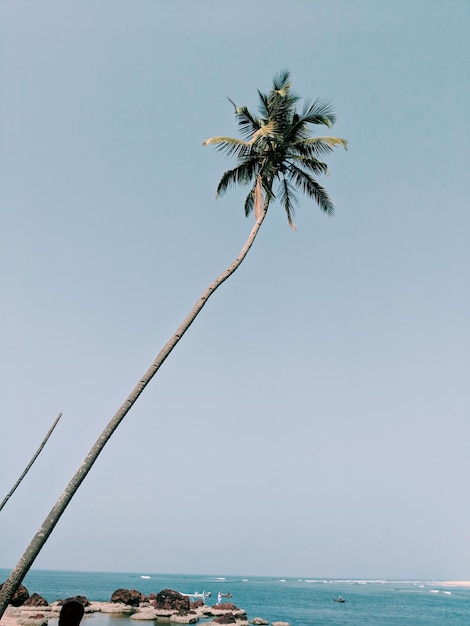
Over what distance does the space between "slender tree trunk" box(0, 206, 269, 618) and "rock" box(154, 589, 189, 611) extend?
185 ft

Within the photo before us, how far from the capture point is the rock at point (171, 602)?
60.1 meters

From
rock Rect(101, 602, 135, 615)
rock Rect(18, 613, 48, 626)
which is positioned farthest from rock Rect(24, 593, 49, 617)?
rock Rect(18, 613, 48, 626)

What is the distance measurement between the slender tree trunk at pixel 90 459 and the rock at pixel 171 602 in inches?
2219

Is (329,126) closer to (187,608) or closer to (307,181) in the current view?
(307,181)

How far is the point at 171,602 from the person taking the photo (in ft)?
199

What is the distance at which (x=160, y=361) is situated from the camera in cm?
1480

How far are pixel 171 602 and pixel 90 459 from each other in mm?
57519

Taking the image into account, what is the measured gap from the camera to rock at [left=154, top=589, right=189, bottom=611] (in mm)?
60062

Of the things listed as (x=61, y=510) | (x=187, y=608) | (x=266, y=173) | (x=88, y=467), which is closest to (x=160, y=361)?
(x=88, y=467)

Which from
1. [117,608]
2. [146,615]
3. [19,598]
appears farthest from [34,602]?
[146,615]

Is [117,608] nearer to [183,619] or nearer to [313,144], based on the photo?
[183,619]

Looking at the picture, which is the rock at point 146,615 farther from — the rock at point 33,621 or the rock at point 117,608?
the rock at point 33,621

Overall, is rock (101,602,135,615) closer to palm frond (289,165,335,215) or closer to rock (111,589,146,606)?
rock (111,589,146,606)

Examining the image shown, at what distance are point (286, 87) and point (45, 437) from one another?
19.3 metres
